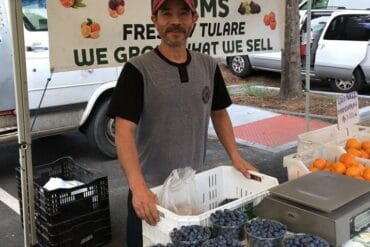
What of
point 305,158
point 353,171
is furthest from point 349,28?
point 353,171

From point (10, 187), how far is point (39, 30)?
1793mm

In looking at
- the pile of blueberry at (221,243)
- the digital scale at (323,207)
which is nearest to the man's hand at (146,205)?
the pile of blueberry at (221,243)

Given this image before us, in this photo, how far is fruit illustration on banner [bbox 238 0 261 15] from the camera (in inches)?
168

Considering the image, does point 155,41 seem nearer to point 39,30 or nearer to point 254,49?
point 254,49

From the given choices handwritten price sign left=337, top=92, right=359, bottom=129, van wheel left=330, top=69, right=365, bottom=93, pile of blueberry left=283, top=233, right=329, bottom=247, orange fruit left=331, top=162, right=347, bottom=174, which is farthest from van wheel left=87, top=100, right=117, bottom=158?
van wheel left=330, top=69, right=365, bottom=93

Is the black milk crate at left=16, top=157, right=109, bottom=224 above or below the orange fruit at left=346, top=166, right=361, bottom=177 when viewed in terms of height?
below

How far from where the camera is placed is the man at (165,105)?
7.20 ft

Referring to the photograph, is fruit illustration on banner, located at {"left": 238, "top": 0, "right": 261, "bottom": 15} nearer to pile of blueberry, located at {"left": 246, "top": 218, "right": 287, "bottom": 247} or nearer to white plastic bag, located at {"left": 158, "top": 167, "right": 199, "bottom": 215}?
white plastic bag, located at {"left": 158, "top": 167, "right": 199, "bottom": 215}

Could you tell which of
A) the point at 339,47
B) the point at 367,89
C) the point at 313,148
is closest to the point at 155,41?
the point at 313,148

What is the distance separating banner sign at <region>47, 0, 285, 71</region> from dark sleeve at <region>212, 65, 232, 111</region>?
120 cm

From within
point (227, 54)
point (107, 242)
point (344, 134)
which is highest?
point (227, 54)

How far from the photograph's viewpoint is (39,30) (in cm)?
523

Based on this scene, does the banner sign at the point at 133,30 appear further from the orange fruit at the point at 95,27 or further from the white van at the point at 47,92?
the white van at the point at 47,92

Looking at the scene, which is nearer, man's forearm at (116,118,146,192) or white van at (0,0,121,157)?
man's forearm at (116,118,146,192)
